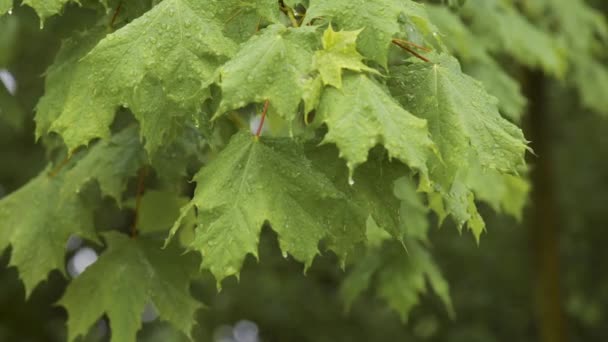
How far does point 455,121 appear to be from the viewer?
209 cm

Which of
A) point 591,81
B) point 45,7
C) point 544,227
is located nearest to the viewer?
point 45,7

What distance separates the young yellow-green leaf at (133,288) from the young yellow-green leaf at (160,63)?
77 cm

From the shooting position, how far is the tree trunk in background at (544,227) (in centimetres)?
784

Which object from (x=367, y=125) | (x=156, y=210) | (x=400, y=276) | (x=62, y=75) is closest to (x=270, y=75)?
(x=367, y=125)

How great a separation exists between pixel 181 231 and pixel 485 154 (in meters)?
1.87

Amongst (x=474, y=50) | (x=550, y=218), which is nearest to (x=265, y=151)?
(x=474, y=50)

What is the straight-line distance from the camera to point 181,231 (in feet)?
12.1

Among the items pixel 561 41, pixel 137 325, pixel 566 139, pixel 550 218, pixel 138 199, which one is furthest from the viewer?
pixel 566 139

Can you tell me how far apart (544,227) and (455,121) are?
6157 mm

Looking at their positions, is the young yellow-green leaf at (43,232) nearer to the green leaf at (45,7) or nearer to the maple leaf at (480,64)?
the green leaf at (45,7)

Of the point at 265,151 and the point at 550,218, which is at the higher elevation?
the point at 265,151

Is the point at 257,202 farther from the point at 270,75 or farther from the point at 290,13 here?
the point at 290,13

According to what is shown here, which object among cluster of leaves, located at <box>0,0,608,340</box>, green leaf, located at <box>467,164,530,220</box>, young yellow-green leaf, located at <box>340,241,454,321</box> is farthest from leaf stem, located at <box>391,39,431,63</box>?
young yellow-green leaf, located at <box>340,241,454,321</box>

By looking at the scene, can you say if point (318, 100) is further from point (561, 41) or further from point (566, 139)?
point (566, 139)
